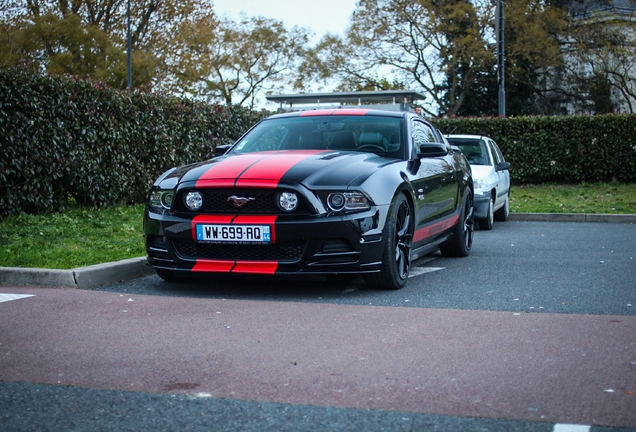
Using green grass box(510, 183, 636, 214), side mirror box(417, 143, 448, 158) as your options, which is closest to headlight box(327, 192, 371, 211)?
side mirror box(417, 143, 448, 158)

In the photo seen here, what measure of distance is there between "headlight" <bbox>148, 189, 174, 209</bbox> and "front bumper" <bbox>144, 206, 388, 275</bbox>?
14cm

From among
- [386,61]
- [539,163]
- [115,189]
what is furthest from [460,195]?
[386,61]

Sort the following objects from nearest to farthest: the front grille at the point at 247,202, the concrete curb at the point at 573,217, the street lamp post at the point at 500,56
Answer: the front grille at the point at 247,202 < the concrete curb at the point at 573,217 < the street lamp post at the point at 500,56

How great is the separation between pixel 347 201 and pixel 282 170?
57 centimetres

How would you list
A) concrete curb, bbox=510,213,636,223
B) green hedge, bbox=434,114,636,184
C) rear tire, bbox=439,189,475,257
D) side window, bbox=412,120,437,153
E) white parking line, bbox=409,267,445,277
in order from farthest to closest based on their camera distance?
green hedge, bbox=434,114,636,184, concrete curb, bbox=510,213,636,223, rear tire, bbox=439,189,475,257, white parking line, bbox=409,267,445,277, side window, bbox=412,120,437,153

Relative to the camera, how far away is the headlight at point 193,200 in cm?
687

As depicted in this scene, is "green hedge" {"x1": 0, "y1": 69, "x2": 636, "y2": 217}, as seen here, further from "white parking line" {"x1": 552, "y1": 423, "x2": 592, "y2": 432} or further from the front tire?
"white parking line" {"x1": 552, "y1": 423, "x2": 592, "y2": 432}

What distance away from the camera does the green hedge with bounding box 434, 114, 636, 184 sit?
23.6 meters

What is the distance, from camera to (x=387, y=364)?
4.59 meters

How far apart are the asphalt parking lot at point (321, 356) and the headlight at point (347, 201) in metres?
0.71

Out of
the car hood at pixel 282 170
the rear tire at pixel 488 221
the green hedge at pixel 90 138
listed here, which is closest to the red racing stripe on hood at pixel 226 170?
the car hood at pixel 282 170

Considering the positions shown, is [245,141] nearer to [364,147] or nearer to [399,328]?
[364,147]

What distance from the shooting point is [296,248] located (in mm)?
6691

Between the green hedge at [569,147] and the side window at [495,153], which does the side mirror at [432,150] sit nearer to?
the side window at [495,153]
